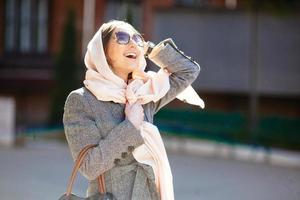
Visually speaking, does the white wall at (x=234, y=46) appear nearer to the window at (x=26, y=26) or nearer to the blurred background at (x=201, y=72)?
the blurred background at (x=201, y=72)

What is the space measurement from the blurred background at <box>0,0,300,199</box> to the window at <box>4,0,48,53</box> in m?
0.03

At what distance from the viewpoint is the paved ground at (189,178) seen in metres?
9.66

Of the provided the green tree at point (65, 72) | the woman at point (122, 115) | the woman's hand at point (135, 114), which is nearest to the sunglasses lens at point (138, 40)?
the woman at point (122, 115)

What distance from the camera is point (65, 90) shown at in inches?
774

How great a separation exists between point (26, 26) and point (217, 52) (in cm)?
814

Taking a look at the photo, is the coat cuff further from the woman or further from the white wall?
the white wall

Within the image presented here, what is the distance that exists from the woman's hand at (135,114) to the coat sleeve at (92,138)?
3 cm

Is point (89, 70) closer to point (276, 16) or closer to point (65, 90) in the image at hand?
point (276, 16)

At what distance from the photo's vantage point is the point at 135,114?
3.28 meters

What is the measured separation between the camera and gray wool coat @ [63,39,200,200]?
320 centimetres

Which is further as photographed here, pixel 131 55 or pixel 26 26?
pixel 26 26

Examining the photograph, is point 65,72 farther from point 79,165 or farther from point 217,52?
point 79,165

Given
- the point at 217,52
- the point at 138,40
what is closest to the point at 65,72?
the point at 217,52

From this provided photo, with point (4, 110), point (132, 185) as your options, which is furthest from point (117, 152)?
point (4, 110)
